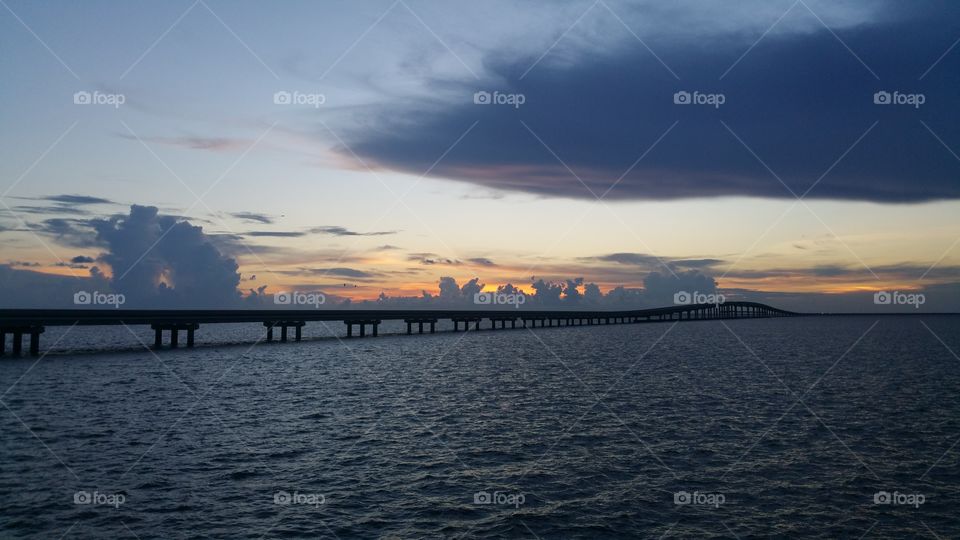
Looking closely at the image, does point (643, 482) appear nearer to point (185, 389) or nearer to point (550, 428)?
point (550, 428)

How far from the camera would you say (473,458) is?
30141mm

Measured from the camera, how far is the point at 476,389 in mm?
56281

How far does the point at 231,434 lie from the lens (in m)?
35.2

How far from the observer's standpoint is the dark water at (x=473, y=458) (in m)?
21.6

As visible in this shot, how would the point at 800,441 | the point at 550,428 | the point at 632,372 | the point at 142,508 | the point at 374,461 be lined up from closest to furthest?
the point at 142,508
the point at 374,461
the point at 800,441
the point at 550,428
the point at 632,372

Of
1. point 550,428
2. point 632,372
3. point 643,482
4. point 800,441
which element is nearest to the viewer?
point 643,482

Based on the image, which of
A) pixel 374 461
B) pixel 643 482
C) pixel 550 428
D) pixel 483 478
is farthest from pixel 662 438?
pixel 374 461

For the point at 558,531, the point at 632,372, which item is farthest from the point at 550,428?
the point at 632,372

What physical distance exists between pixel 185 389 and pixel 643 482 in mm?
40128

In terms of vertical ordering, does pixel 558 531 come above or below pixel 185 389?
below

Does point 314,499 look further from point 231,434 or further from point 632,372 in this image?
point 632,372

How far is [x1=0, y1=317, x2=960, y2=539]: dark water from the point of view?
2156cm

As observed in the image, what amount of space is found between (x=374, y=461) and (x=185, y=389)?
30196mm

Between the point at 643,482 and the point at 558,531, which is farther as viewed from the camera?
the point at 643,482
